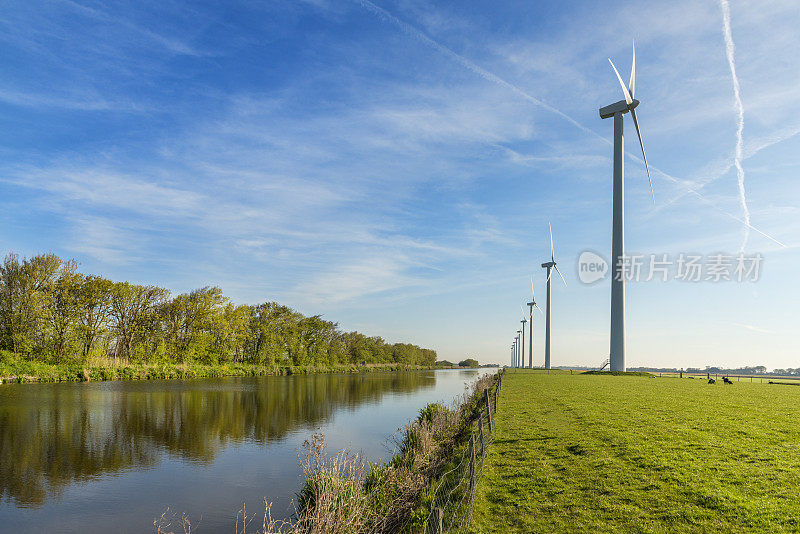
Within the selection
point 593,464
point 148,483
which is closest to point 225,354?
point 148,483

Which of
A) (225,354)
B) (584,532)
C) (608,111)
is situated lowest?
(225,354)

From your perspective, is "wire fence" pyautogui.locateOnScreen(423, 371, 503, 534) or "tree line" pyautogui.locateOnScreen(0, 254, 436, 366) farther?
"tree line" pyautogui.locateOnScreen(0, 254, 436, 366)

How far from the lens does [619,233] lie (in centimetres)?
5444

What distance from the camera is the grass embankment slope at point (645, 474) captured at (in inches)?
374

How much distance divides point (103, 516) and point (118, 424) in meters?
14.2

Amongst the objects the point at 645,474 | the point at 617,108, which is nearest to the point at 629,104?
the point at 617,108

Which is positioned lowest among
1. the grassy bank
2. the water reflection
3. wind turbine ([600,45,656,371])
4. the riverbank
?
the grassy bank

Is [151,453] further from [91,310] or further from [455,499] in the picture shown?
[91,310]

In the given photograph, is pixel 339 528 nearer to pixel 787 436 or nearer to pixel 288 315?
pixel 787 436

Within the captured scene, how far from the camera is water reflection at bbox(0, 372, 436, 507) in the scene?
1638 cm

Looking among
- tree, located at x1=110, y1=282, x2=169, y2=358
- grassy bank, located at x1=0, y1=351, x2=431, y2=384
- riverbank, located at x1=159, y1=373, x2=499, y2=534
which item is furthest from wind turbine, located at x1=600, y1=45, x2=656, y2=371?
tree, located at x1=110, y1=282, x2=169, y2=358

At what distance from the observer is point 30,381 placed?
46969mm

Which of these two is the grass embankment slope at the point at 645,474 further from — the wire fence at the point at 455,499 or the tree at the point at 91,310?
the tree at the point at 91,310

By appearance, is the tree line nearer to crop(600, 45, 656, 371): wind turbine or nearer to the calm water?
the calm water
